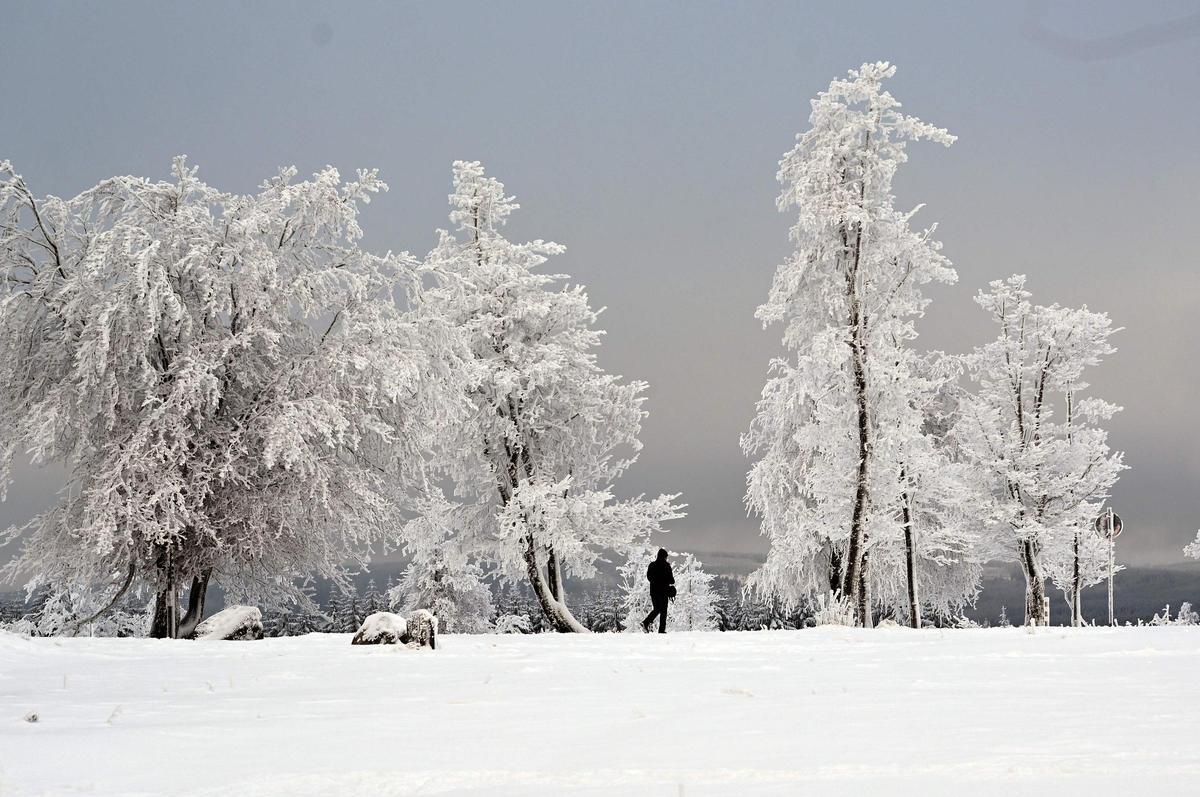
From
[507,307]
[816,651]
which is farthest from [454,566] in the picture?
[816,651]

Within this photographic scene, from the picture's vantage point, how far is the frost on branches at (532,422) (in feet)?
75.9

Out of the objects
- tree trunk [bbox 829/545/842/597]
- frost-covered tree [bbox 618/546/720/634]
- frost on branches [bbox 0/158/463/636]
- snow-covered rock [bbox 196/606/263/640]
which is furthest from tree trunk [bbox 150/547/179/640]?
frost-covered tree [bbox 618/546/720/634]

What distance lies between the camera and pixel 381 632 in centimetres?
984

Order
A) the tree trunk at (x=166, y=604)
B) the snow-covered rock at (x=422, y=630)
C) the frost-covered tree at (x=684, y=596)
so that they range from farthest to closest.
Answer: the frost-covered tree at (x=684, y=596) < the tree trunk at (x=166, y=604) < the snow-covered rock at (x=422, y=630)

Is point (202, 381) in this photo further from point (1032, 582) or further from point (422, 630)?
point (1032, 582)

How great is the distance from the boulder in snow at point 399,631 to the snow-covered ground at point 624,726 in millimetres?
2232

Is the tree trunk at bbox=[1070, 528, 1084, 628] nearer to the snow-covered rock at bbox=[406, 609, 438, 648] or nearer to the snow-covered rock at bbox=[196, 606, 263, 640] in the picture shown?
the snow-covered rock at bbox=[196, 606, 263, 640]

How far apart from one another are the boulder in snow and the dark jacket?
7.87 meters

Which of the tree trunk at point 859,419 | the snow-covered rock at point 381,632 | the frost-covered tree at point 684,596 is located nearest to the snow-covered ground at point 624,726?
the snow-covered rock at point 381,632

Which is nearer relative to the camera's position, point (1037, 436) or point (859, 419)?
point (859, 419)

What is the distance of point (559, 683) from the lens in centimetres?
572

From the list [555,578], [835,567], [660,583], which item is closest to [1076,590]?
[835,567]

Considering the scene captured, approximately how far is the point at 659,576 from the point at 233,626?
7553mm

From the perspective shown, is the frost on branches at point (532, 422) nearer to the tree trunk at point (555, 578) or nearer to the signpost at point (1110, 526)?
the tree trunk at point (555, 578)
